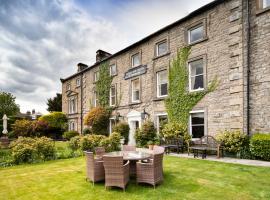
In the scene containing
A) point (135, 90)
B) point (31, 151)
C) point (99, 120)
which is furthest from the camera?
point (99, 120)

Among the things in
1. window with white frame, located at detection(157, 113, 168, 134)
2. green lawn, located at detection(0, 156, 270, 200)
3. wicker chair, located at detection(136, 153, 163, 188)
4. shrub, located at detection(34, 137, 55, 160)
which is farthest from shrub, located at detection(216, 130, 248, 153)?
shrub, located at detection(34, 137, 55, 160)

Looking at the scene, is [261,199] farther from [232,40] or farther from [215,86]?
[232,40]

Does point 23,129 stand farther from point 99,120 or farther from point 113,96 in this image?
point 113,96

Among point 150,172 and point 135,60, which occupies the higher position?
point 135,60

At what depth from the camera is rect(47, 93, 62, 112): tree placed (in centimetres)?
4278

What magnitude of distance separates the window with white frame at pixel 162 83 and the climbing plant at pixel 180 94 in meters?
0.78

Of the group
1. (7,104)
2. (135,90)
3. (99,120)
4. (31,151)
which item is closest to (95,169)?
(31,151)

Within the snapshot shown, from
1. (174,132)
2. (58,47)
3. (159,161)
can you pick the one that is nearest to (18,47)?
(58,47)

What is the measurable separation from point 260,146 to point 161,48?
9102mm

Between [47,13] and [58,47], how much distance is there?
206 inches

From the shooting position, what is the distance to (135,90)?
56.4ft

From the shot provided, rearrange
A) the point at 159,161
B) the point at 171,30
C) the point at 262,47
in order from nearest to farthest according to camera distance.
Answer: the point at 159,161 < the point at 262,47 < the point at 171,30

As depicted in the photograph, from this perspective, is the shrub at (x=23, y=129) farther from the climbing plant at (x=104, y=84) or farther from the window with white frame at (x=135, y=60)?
the window with white frame at (x=135, y=60)

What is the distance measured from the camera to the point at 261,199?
4785 mm
